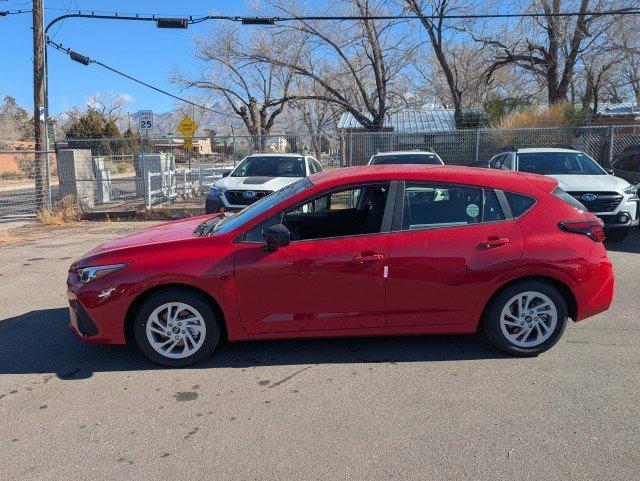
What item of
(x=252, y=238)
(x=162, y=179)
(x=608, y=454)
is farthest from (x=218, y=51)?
(x=608, y=454)

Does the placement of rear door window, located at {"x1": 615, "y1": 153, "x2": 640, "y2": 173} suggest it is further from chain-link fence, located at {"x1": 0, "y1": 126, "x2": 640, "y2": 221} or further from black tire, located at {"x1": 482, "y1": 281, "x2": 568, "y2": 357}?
black tire, located at {"x1": 482, "y1": 281, "x2": 568, "y2": 357}

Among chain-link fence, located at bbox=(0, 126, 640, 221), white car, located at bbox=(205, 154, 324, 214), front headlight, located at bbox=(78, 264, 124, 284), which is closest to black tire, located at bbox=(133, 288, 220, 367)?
front headlight, located at bbox=(78, 264, 124, 284)

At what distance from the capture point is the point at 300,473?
3.01 meters

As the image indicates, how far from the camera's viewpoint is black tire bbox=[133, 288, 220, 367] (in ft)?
14.0

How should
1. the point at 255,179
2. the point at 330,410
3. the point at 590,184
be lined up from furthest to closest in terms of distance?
the point at 255,179, the point at 590,184, the point at 330,410

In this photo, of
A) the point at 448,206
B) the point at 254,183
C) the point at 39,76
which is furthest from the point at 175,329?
the point at 39,76

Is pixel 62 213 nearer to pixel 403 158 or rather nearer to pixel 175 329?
pixel 403 158

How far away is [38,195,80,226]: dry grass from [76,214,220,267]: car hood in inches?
394

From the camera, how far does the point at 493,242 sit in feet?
14.1

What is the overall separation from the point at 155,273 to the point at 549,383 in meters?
3.10

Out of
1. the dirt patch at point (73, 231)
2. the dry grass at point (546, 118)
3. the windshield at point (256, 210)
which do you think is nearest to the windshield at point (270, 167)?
the dirt patch at point (73, 231)

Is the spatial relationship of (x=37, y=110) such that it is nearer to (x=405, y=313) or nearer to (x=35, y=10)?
(x=35, y=10)

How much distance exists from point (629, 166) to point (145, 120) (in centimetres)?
1263

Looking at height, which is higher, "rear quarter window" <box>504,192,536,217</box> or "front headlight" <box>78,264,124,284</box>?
"rear quarter window" <box>504,192,536,217</box>
